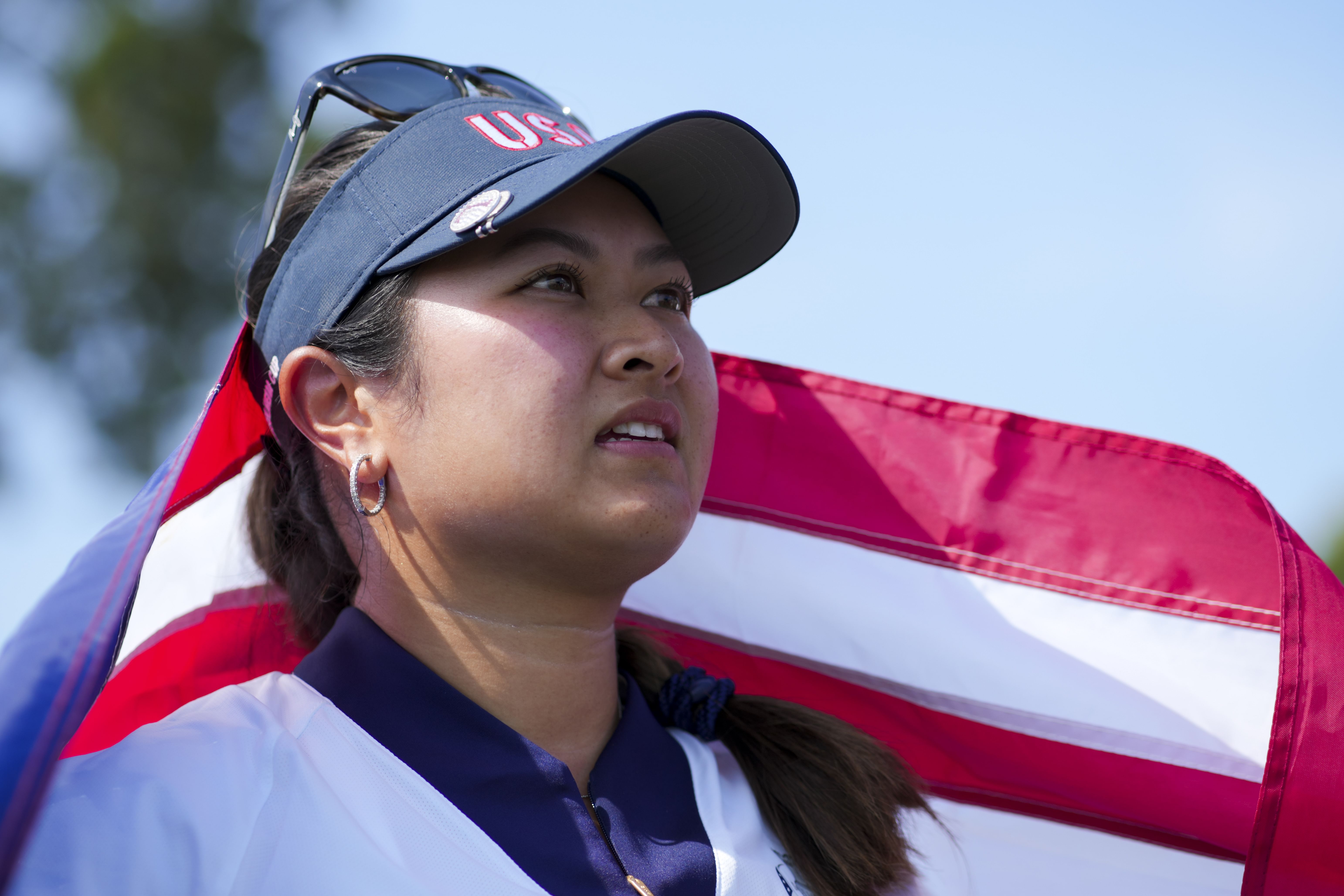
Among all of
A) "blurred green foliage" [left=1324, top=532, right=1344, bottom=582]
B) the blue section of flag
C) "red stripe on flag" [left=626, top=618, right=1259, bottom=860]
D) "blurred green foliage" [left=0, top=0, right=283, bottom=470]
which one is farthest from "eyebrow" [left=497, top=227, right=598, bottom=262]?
"blurred green foliage" [left=1324, top=532, right=1344, bottom=582]

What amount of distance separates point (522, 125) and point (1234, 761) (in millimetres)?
1817

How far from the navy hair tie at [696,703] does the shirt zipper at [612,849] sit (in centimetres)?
38

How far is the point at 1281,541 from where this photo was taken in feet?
7.11

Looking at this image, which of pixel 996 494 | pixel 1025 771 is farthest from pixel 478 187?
pixel 1025 771

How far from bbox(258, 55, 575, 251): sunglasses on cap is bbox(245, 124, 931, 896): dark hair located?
0.04 meters

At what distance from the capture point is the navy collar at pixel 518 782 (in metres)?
1.64

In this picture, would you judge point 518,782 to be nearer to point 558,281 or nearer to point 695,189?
point 558,281

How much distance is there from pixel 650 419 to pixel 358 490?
506 millimetres

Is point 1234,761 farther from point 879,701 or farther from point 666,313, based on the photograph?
point 666,313

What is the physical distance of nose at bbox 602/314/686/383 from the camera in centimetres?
174

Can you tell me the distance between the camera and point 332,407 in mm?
1886

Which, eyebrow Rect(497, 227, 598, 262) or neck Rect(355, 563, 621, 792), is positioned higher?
eyebrow Rect(497, 227, 598, 262)

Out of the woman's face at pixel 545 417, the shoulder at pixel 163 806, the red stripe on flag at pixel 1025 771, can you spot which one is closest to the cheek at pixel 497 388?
the woman's face at pixel 545 417

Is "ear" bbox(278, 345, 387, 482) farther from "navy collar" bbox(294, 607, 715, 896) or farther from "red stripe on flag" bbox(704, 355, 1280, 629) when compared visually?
"red stripe on flag" bbox(704, 355, 1280, 629)
